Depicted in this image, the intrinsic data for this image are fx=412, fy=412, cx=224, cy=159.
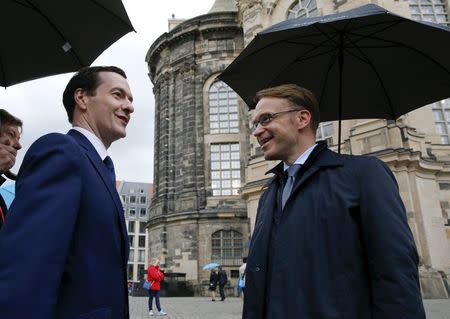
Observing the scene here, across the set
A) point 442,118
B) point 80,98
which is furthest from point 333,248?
point 442,118

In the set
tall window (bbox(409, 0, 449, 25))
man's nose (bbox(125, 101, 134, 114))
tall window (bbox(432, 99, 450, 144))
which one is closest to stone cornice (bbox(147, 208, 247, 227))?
tall window (bbox(432, 99, 450, 144))

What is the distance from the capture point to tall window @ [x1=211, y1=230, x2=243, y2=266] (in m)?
22.1

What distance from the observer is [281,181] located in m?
2.41

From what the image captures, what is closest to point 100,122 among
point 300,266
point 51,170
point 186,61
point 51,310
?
point 51,170

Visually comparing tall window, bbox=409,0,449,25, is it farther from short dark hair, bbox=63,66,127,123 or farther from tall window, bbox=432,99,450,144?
short dark hair, bbox=63,66,127,123

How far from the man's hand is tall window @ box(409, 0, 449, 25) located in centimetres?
1578

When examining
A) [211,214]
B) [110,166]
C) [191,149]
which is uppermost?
[191,149]

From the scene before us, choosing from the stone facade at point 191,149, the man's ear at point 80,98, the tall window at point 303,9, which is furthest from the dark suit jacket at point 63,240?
the stone facade at point 191,149

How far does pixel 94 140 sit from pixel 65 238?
64cm

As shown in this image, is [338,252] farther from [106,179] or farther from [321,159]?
[106,179]

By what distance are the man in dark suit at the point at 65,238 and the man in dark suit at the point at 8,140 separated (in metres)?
1.15

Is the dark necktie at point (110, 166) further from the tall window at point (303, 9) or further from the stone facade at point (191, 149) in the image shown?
the stone facade at point (191, 149)

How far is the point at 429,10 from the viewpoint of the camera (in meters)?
15.4

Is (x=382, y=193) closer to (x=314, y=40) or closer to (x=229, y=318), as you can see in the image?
(x=314, y=40)
